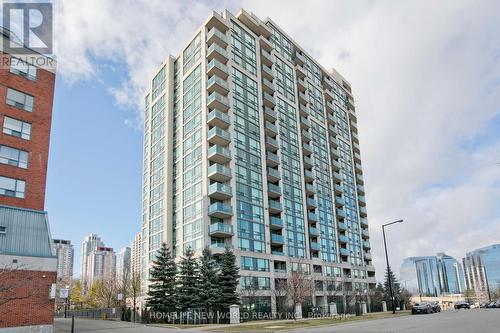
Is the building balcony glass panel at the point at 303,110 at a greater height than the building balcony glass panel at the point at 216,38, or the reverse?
the building balcony glass panel at the point at 216,38

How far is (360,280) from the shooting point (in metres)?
79.4

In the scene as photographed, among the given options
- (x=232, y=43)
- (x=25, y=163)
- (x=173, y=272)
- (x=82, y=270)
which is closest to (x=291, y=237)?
(x=173, y=272)

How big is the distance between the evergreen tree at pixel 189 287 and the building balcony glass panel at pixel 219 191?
467 inches

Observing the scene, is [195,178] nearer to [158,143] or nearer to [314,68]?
[158,143]

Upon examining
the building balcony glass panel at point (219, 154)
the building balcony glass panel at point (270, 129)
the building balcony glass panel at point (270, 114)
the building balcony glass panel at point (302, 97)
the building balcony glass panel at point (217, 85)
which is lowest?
the building balcony glass panel at point (219, 154)

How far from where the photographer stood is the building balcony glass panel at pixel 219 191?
170 ft

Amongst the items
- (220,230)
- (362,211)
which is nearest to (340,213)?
(362,211)

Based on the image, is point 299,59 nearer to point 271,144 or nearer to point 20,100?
point 271,144

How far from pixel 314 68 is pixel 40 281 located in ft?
239

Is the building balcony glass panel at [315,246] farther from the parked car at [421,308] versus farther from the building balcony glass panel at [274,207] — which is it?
the parked car at [421,308]

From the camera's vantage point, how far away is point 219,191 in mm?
51969

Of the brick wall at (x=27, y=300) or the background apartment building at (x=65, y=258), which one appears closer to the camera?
the brick wall at (x=27, y=300)

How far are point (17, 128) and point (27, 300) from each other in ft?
49.2

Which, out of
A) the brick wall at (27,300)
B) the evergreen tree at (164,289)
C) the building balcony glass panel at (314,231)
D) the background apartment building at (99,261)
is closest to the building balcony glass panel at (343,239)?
the building balcony glass panel at (314,231)
